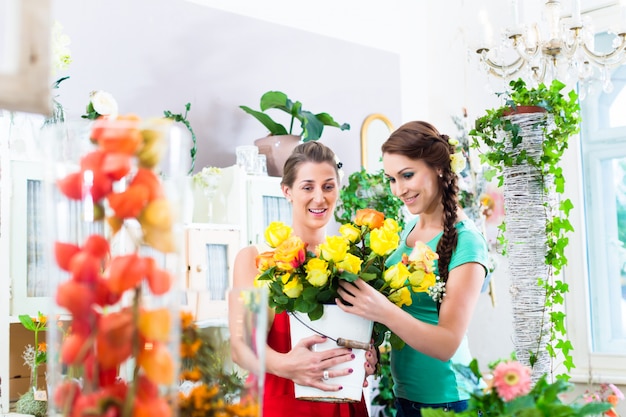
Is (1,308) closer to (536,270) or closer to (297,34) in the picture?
(536,270)

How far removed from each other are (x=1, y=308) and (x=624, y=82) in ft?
13.2

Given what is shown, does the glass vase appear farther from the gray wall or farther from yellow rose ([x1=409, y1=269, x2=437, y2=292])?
the gray wall

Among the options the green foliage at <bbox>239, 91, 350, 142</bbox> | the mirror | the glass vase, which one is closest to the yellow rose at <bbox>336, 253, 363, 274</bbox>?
the glass vase

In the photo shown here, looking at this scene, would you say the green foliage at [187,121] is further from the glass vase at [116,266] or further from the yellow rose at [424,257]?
the glass vase at [116,266]

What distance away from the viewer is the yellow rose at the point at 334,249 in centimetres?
151

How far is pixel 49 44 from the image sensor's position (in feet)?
2.43

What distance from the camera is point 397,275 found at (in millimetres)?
1598

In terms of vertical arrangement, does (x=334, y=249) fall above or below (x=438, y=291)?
above

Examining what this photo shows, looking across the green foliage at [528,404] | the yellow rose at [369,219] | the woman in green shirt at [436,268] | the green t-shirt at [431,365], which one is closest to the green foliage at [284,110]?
the woman in green shirt at [436,268]

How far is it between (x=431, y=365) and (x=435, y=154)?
0.62 meters

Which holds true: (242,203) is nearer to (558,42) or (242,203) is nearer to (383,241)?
(558,42)

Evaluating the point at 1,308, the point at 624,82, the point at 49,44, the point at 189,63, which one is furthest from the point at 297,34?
the point at 49,44

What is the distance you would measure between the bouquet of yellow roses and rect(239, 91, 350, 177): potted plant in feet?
8.47

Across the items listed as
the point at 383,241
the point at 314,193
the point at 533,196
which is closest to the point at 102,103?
the point at 314,193
